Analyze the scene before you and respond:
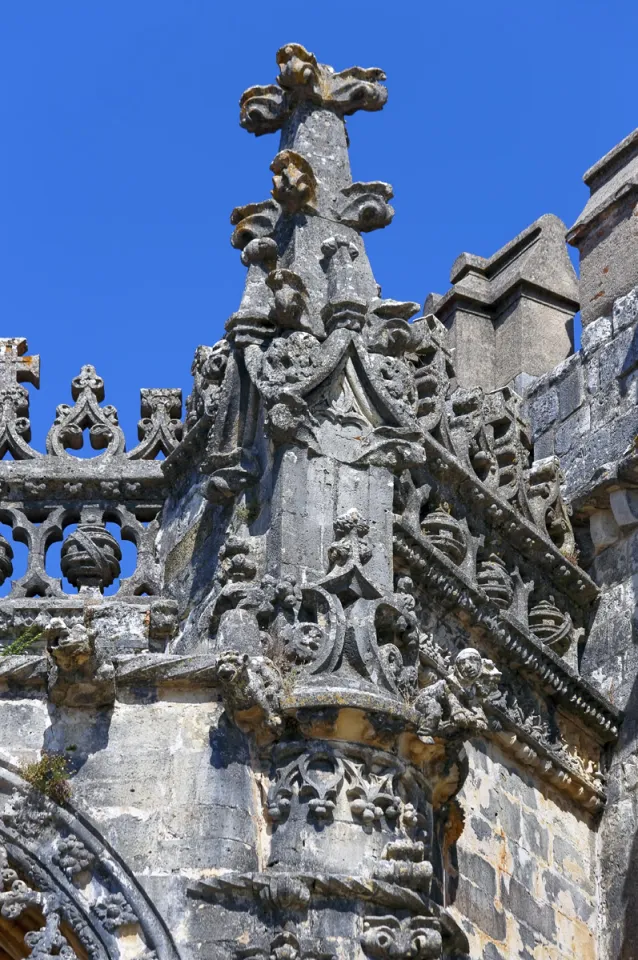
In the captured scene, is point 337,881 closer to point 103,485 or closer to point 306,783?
point 306,783

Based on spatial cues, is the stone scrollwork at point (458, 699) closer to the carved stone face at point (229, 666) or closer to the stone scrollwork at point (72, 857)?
the carved stone face at point (229, 666)

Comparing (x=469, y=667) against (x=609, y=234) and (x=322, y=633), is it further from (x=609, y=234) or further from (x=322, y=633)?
(x=609, y=234)

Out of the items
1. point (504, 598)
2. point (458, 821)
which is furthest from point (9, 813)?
point (504, 598)

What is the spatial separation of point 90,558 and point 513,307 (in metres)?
4.86

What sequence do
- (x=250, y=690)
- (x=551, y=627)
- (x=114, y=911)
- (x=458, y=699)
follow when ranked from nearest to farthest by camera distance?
(x=114, y=911), (x=250, y=690), (x=458, y=699), (x=551, y=627)

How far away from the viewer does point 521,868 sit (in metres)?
10.3

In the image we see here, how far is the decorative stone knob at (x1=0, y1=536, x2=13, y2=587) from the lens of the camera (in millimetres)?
10605

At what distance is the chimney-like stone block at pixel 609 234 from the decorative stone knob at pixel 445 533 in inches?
106

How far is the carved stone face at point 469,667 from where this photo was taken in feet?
30.6

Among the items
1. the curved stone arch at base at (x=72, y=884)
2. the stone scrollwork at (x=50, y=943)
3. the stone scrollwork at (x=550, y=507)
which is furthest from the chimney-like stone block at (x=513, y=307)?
the stone scrollwork at (x=50, y=943)

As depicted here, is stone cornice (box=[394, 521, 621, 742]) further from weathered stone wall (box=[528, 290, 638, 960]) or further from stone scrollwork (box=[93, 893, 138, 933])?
stone scrollwork (box=[93, 893, 138, 933])

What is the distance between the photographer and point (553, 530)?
1204cm

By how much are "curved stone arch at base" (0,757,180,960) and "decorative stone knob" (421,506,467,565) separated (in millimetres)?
2970

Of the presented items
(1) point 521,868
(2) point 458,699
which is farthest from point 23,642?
(1) point 521,868
